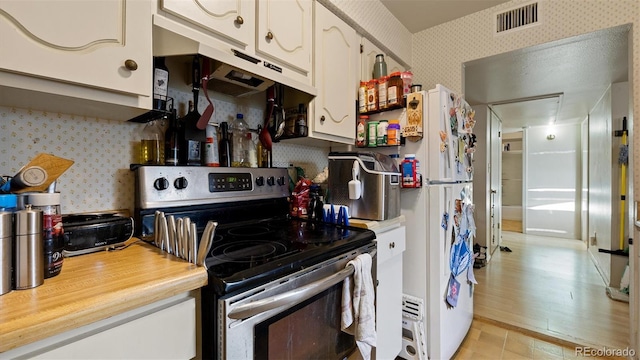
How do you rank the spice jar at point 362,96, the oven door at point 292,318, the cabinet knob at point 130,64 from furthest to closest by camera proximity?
1. the spice jar at point 362,96
2. the cabinet knob at point 130,64
3. the oven door at point 292,318

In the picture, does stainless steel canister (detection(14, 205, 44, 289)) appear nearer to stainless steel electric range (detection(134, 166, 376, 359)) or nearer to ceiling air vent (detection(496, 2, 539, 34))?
stainless steel electric range (detection(134, 166, 376, 359))

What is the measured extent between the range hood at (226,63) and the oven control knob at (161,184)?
45cm

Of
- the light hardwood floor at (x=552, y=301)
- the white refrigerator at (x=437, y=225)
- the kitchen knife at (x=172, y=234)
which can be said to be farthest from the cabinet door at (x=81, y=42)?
the light hardwood floor at (x=552, y=301)

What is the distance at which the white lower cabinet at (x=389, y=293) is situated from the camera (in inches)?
50.8

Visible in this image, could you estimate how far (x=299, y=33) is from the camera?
131cm

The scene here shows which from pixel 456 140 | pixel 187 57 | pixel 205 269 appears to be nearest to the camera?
pixel 205 269

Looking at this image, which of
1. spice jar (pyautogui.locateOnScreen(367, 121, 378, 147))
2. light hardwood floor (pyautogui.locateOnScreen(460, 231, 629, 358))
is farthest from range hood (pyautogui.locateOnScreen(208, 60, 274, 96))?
light hardwood floor (pyautogui.locateOnScreen(460, 231, 629, 358))

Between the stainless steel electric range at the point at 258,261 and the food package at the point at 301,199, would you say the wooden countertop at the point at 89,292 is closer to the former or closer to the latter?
the stainless steel electric range at the point at 258,261

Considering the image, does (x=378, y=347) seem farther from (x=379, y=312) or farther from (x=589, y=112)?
(x=589, y=112)

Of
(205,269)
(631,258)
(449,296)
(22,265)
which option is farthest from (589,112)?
(22,265)

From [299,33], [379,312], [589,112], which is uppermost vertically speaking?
[589,112]

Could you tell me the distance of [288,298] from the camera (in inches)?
29.5

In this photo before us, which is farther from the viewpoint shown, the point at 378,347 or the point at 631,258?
the point at 631,258

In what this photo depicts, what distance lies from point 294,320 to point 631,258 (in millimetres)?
2063
